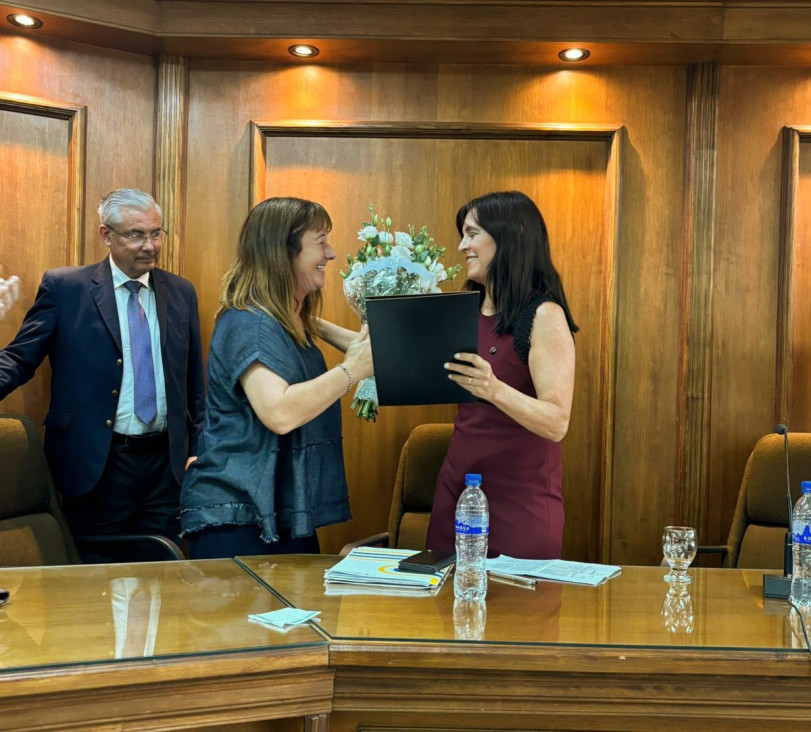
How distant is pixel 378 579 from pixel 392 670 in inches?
16.3

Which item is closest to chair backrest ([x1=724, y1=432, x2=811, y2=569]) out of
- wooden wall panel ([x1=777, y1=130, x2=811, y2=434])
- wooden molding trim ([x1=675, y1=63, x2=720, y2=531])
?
wooden molding trim ([x1=675, y1=63, x2=720, y2=531])

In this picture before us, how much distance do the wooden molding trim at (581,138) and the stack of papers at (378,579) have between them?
5.88 ft

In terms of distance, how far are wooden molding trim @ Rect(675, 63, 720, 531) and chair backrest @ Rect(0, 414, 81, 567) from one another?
2.33 m

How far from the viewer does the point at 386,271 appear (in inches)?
104

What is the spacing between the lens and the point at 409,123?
12.5 ft

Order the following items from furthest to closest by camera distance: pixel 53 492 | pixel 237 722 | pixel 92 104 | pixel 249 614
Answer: pixel 92 104 < pixel 53 492 < pixel 249 614 < pixel 237 722

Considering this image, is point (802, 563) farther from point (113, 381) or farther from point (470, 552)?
point (113, 381)

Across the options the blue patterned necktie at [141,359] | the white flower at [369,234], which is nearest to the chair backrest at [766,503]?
the white flower at [369,234]

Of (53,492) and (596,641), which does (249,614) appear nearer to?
(596,641)

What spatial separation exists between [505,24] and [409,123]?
21.1 inches

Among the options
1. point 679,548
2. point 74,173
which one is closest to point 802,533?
point 679,548

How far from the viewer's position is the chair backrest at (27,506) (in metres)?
2.91

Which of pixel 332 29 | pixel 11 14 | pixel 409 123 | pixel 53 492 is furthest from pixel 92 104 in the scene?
pixel 53 492

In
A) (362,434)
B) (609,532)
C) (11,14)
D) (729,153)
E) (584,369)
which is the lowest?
(609,532)
